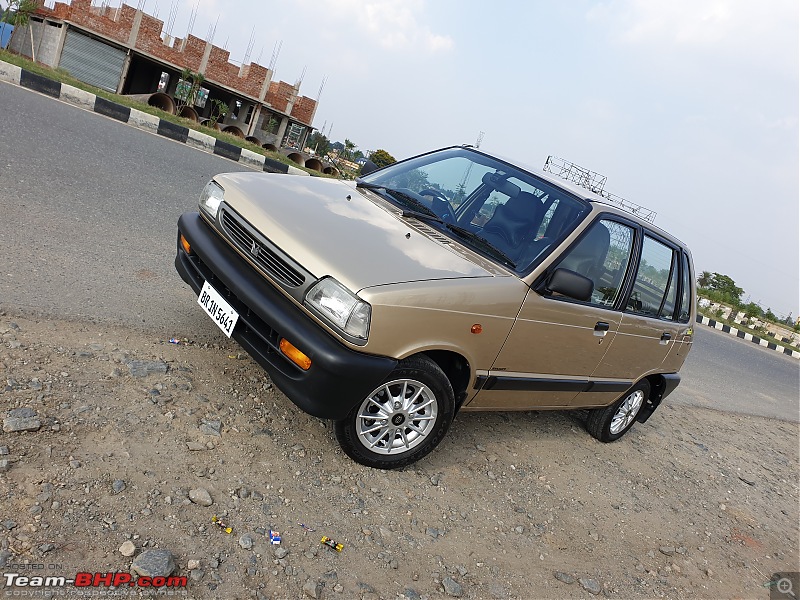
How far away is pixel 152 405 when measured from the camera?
3.19 metres

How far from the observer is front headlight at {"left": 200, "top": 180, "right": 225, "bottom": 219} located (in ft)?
11.9

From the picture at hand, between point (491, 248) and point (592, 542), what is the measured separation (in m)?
1.80

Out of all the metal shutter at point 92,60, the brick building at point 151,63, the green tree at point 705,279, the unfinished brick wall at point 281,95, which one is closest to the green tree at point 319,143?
the brick building at point 151,63

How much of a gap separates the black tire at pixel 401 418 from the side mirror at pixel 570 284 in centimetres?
85

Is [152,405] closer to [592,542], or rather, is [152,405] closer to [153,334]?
[153,334]

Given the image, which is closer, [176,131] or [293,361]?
[293,361]

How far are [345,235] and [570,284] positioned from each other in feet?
4.27

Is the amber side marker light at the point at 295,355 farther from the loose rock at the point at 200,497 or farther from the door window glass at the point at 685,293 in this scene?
the door window glass at the point at 685,293

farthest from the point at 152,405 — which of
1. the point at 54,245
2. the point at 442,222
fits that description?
the point at 54,245

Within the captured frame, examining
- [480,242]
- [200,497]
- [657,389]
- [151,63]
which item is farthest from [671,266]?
[151,63]

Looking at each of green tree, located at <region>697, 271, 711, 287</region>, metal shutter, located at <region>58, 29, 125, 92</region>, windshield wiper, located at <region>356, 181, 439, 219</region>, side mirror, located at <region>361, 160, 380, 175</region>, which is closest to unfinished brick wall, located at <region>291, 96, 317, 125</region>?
metal shutter, located at <region>58, 29, 125, 92</region>

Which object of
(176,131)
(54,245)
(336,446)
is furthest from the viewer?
(176,131)

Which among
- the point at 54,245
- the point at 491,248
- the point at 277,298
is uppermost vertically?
the point at 491,248

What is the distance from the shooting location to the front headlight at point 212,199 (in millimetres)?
3641
